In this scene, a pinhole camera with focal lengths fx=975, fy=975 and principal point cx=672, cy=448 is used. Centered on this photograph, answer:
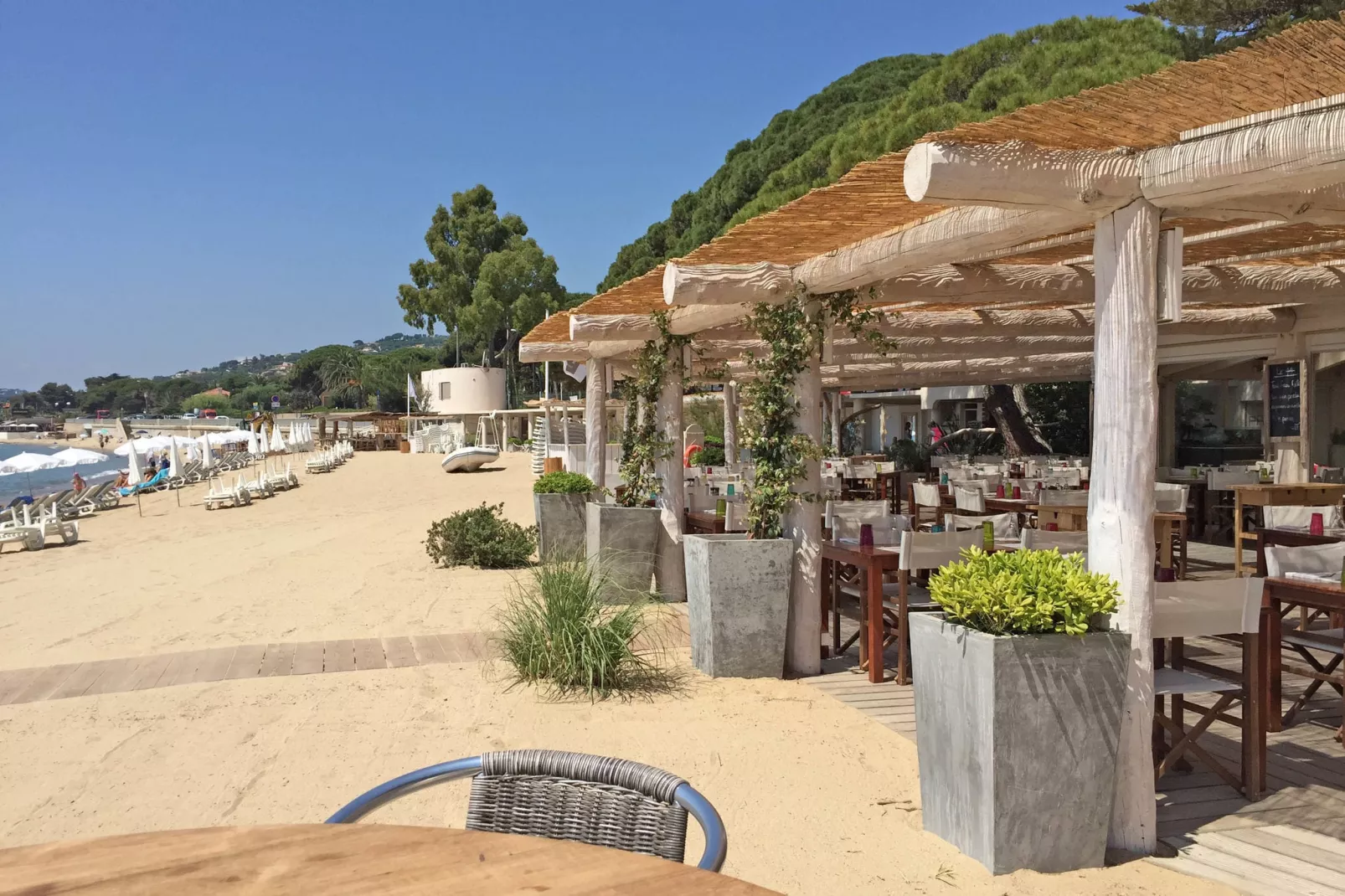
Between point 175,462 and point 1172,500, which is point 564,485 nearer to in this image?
point 1172,500

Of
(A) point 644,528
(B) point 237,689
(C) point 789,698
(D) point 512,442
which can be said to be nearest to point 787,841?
(C) point 789,698

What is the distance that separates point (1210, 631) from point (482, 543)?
23.4 ft

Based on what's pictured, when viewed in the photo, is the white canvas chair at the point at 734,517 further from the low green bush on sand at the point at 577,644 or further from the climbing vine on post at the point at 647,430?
the low green bush on sand at the point at 577,644

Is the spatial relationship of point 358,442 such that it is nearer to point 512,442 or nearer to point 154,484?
point 512,442

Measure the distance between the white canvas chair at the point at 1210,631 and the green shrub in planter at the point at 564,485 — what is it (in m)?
5.62

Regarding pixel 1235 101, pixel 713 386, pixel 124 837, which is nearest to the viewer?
pixel 124 837

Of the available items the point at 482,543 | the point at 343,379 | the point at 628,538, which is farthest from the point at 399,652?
the point at 343,379

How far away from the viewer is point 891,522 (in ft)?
19.8

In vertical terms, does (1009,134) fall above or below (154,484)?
above

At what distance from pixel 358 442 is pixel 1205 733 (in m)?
48.5

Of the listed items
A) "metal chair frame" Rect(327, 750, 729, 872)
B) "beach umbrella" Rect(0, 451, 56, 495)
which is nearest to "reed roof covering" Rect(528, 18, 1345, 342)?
"metal chair frame" Rect(327, 750, 729, 872)

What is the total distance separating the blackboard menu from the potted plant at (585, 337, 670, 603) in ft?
21.1

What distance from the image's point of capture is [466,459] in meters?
27.3

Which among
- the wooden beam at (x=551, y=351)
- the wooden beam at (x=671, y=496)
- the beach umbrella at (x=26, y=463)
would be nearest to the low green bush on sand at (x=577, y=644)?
the wooden beam at (x=671, y=496)
